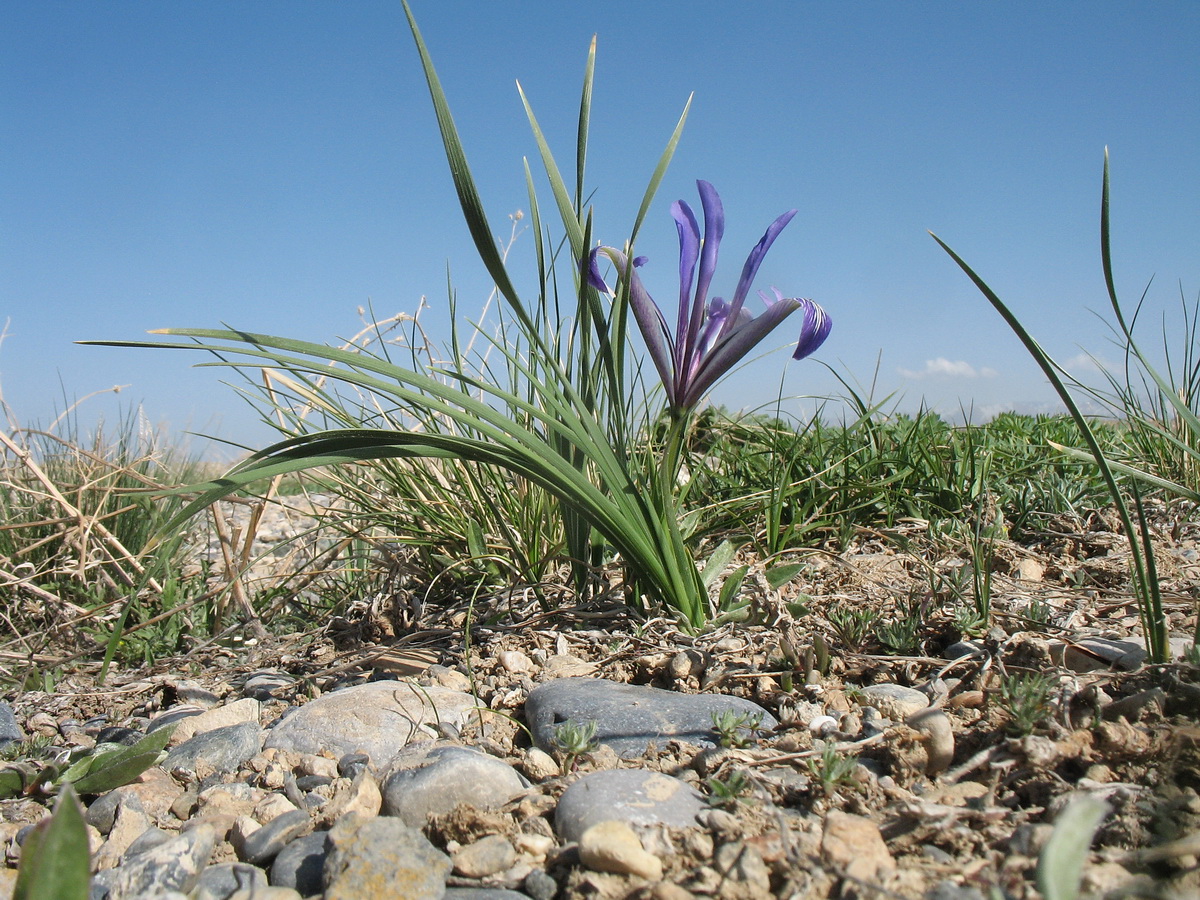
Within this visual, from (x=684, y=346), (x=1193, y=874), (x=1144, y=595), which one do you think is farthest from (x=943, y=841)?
(x=684, y=346)

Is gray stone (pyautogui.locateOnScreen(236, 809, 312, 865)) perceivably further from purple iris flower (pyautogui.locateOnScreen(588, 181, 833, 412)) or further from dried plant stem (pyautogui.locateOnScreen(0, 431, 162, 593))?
dried plant stem (pyautogui.locateOnScreen(0, 431, 162, 593))

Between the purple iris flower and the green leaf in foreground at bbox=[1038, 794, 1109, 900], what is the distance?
1230 millimetres

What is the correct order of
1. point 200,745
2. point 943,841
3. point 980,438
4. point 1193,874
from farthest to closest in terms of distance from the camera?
1. point 980,438
2. point 200,745
3. point 943,841
4. point 1193,874

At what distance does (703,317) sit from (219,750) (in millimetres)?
1486

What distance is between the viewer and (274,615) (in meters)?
3.15

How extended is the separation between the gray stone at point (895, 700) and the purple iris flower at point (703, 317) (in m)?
0.78

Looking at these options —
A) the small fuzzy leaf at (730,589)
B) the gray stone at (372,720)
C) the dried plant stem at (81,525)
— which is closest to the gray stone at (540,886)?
the gray stone at (372,720)

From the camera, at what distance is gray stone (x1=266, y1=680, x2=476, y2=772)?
1.83m

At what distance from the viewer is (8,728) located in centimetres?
215

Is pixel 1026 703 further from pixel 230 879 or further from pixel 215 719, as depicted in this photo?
pixel 215 719

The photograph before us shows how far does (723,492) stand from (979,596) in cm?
122

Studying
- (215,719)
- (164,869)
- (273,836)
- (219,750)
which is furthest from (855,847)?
(215,719)

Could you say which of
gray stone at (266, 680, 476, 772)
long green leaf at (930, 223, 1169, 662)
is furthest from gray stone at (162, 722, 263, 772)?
long green leaf at (930, 223, 1169, 662)

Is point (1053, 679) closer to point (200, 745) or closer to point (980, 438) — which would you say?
point (200, 745)
